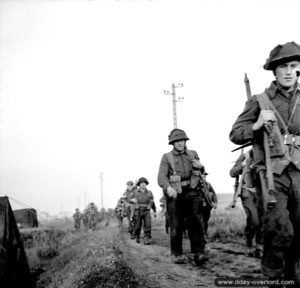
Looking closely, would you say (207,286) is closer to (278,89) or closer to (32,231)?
(278,89)

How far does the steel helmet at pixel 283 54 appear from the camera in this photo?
3830 mm

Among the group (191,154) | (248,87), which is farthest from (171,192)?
(248,87)

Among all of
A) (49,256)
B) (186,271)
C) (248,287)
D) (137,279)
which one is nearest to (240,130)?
(248,287)

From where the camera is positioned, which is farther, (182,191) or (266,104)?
(182,191)

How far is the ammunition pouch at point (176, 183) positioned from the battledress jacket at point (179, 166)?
0.10 meters

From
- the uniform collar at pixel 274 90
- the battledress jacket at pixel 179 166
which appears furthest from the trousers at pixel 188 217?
the uniform collar at pixel 274 90

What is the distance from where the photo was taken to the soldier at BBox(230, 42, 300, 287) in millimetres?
3535

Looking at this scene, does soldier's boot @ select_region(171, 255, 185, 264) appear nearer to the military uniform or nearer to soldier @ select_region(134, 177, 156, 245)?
the military uniform

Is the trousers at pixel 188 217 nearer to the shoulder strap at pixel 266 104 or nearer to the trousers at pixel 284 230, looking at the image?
the trousers at pixel 284 230

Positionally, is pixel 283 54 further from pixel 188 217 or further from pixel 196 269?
pixel 188 217

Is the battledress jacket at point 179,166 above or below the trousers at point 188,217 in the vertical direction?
above

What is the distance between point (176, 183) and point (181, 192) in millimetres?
209

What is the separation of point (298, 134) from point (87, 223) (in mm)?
25842

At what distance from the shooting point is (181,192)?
290 inches
